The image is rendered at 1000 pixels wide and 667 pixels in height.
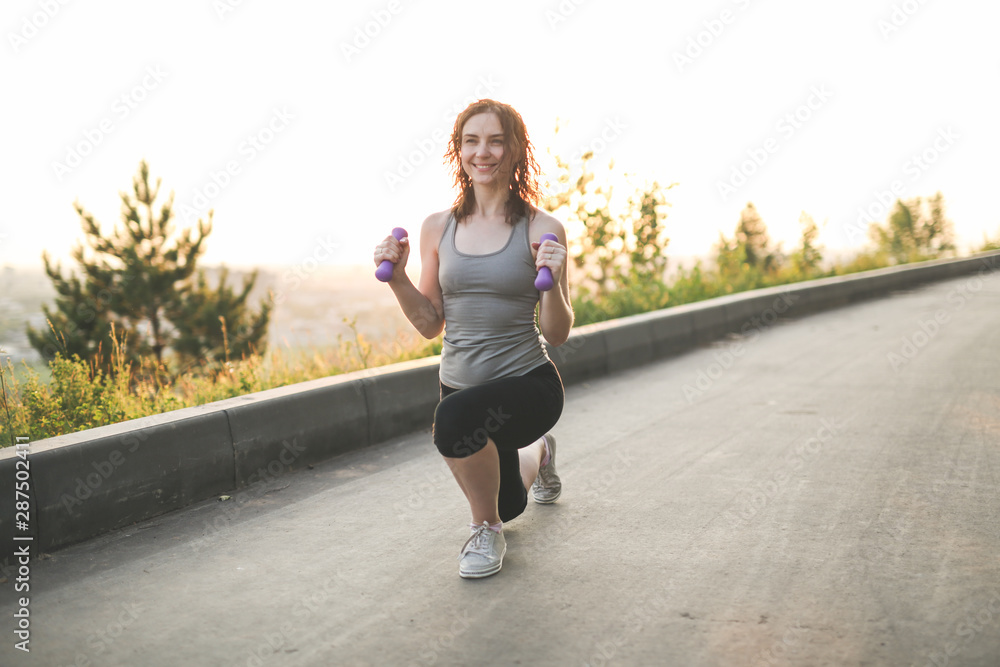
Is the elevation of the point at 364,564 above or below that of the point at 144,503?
below

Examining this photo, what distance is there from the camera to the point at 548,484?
4.15 meters

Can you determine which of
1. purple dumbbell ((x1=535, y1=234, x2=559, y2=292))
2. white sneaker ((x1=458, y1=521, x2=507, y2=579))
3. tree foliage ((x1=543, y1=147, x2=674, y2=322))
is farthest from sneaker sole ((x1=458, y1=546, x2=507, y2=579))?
tree foliage ((x1=543, y1=147, x2=674, y2=322))

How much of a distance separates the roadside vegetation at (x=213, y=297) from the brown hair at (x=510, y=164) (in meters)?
2.60

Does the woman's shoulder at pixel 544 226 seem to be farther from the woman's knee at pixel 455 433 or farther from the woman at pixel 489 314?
the woman's knee at pixel 455 433

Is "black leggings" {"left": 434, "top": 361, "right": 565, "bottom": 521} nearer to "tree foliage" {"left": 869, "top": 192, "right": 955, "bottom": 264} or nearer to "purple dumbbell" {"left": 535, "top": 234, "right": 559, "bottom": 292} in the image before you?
"purple dumbbell" {"left": 535, "top": 234, "right": 559, "bottom": 292}

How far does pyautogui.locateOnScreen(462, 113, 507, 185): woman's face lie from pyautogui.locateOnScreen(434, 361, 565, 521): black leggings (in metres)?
0.88

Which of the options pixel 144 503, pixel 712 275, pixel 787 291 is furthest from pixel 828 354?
pixel 144 503

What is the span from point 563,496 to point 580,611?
1415 millimetres

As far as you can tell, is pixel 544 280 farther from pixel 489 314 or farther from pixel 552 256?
pixel 489 314

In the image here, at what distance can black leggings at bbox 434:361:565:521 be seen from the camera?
10.4 ft

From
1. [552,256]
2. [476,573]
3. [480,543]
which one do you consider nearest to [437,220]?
[552,256]

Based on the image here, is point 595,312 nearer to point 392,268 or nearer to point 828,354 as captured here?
point 828,354

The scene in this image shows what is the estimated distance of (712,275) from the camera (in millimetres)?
14531

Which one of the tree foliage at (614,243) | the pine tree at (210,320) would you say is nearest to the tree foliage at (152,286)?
the pine tree at (210,320)
